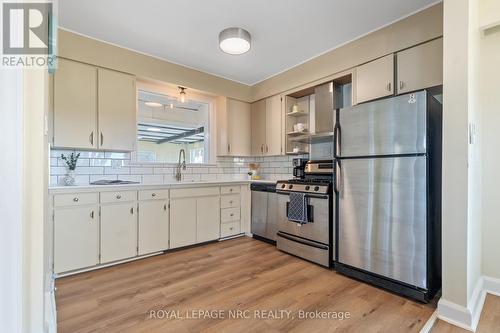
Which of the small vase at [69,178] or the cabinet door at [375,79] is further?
the small vase at [69,178]

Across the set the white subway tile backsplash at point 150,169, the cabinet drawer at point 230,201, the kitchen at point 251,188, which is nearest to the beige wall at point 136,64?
the kitchen at point 251,188

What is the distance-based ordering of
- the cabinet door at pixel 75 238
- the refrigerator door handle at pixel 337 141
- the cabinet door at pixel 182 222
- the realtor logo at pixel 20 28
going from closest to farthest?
the realtor logo at pixel 20 28 → the cabinet door at pixel 75 238 → the refrigerator door handle at pixel 337 141 → the cabinet door at pixel 182 222

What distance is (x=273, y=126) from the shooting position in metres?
4.05

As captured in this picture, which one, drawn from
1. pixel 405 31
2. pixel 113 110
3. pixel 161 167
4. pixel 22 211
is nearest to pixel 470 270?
pixel 405 31

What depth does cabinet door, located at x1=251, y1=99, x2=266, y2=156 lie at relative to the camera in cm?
422

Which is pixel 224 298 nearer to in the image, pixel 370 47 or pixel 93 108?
pixel 93 108

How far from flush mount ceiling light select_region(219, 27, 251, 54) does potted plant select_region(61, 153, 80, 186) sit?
215 centimetres

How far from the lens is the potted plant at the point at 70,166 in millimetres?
2785

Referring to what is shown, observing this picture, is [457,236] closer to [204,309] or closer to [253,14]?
[204,309]

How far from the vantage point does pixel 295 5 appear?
2.29 meters

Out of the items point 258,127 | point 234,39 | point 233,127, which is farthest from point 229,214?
point 234,39

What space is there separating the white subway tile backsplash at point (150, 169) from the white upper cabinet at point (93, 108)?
0.22 m

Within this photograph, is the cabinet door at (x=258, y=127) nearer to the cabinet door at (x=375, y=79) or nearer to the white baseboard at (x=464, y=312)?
the cabinet door at (x=375, y=79)

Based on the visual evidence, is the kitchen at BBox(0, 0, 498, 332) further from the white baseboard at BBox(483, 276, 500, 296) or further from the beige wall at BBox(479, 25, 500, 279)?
the beige wall at BBox(479, 25, 500, 279)
